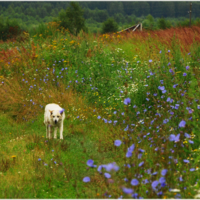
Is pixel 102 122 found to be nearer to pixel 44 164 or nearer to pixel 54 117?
pixel 54 117

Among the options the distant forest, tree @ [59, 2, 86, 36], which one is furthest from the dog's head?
the distant forest

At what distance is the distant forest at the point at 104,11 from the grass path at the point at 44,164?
69045mm

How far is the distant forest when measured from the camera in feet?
251

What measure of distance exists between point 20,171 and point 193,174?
2451 mm

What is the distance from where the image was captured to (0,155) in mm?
4512

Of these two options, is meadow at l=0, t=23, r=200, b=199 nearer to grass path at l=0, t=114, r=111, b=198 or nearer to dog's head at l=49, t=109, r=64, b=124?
grass path at l=0, t=114, r=111, b=198

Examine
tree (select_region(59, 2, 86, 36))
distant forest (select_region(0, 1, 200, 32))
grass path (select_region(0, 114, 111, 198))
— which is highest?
distant forest (select_region(0, 1, 200, 32))

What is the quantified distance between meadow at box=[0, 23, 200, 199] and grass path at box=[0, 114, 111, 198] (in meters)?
0.01

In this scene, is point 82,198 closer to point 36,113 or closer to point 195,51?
point 36,113

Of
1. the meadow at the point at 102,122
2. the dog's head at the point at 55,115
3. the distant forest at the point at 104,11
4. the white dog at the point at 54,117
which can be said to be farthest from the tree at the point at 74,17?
the distant forest at the point at 104,11

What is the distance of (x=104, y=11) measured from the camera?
81.8 meters

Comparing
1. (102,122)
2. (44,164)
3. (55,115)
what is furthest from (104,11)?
(44,164)

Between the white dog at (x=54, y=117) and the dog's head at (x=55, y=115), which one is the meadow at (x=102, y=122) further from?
the dog's head at (x=55, y=115)

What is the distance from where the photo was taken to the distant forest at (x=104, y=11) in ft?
251
